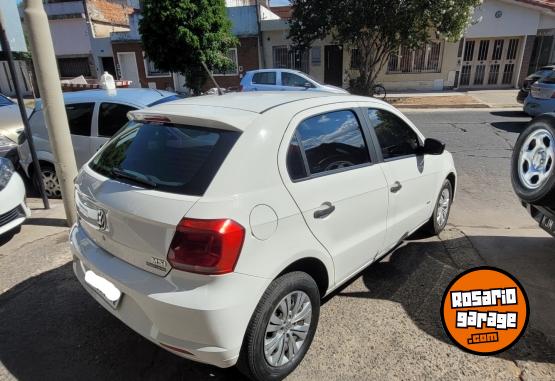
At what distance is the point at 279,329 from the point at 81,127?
452 centimetres

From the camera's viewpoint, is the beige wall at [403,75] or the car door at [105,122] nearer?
the car door at [105,122]

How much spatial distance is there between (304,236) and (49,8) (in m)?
29.3

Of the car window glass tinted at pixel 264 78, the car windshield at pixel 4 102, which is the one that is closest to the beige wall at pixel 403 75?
the car window glass tinted at pixel 264 78

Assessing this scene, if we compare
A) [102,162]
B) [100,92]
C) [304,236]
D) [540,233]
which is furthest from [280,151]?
[100,92]

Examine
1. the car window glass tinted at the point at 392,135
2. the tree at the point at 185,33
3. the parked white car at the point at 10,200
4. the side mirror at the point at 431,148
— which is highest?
the tree at the point at 185,33

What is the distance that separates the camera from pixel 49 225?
468 centimetres

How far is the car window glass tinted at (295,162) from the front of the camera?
2309 mm

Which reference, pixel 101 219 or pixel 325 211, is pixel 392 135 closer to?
pixel 325 211

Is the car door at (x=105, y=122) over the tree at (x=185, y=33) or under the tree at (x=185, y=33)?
under

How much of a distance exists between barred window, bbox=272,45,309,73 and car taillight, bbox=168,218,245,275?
1997 centimetres

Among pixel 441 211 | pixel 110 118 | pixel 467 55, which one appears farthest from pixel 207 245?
pixel 467 55

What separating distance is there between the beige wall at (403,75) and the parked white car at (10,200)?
17.6 m

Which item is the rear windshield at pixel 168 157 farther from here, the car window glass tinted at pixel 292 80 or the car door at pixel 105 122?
the car window glass tinted at pixel 292 80

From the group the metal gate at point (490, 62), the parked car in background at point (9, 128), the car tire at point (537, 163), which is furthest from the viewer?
the metal gate at point (490, 62)
